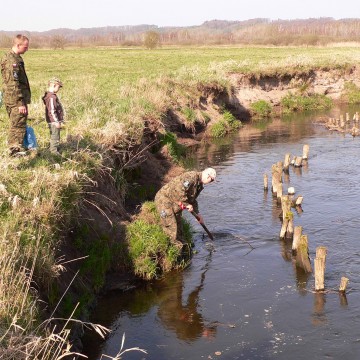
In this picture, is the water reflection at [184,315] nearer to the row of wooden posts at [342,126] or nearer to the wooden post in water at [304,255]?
the wooden post in water at [304,255]

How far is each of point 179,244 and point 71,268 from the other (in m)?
2.85

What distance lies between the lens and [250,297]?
1071cm

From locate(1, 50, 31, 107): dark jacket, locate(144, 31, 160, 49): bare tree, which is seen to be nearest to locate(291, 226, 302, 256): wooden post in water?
locate(1, 50, 31, 107): dark jacket

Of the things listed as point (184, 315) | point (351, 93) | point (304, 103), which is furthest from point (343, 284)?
point (351, 93)

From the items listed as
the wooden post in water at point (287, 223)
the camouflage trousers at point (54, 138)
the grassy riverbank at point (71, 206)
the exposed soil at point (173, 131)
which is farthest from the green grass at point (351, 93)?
the camouflage trousers at point (54, 138)

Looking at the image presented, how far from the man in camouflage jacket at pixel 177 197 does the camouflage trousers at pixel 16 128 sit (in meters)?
3.15

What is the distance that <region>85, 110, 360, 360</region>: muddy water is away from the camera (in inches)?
356

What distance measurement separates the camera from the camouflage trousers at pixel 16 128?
428 inches

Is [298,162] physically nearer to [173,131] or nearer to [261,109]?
[173,131]

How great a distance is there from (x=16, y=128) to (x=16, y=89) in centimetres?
88

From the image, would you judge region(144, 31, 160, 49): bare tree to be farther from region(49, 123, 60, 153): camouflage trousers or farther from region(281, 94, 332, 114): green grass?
region(49, 123, 60, 153): camouflage trousers

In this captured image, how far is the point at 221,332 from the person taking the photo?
9.50 m

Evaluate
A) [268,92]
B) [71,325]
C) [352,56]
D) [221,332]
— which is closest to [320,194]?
[221,332]

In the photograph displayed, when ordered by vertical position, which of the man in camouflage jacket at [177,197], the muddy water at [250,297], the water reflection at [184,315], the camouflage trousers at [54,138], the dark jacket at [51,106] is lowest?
the water reflection at [184,315]
